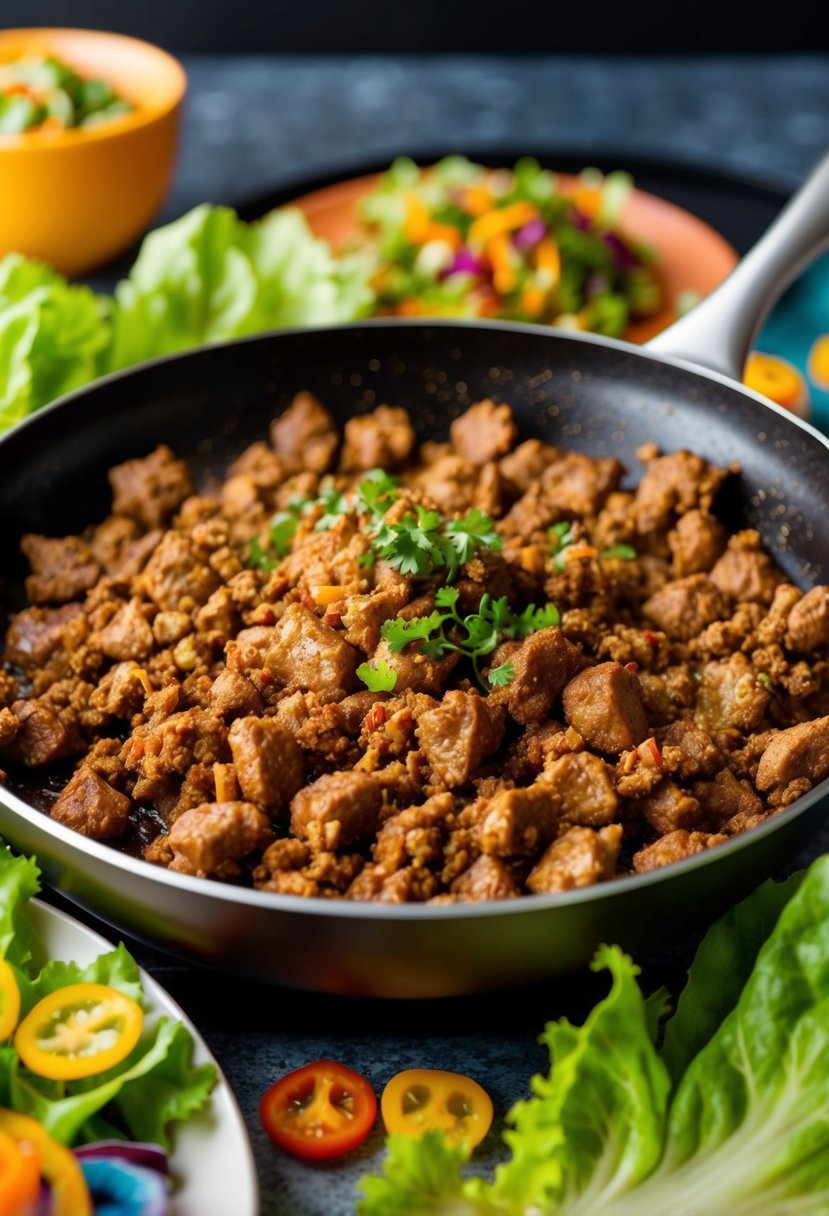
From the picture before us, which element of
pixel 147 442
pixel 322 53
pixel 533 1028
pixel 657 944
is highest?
pixel 657 944

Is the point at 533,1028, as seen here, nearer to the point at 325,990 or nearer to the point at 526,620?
the point at 325,990

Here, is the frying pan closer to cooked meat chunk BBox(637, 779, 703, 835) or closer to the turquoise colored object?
cooked meat chunk BBox(637, 779, 703, 835)

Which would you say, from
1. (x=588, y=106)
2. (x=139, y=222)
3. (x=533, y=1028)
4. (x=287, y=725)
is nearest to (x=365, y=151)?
(x=588, y=106)

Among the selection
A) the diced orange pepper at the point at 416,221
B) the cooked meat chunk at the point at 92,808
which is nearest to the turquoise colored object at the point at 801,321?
the diced orange pepper at the point at 416,221

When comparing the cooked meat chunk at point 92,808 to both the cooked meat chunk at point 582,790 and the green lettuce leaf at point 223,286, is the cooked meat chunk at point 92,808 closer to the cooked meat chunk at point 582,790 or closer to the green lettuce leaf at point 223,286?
the cooked meat chunk at point 582,790

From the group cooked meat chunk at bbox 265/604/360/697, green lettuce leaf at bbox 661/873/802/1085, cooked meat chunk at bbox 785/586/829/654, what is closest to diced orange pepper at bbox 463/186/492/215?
Answer: cooked meat chunk at bbox 785/586/829/654
